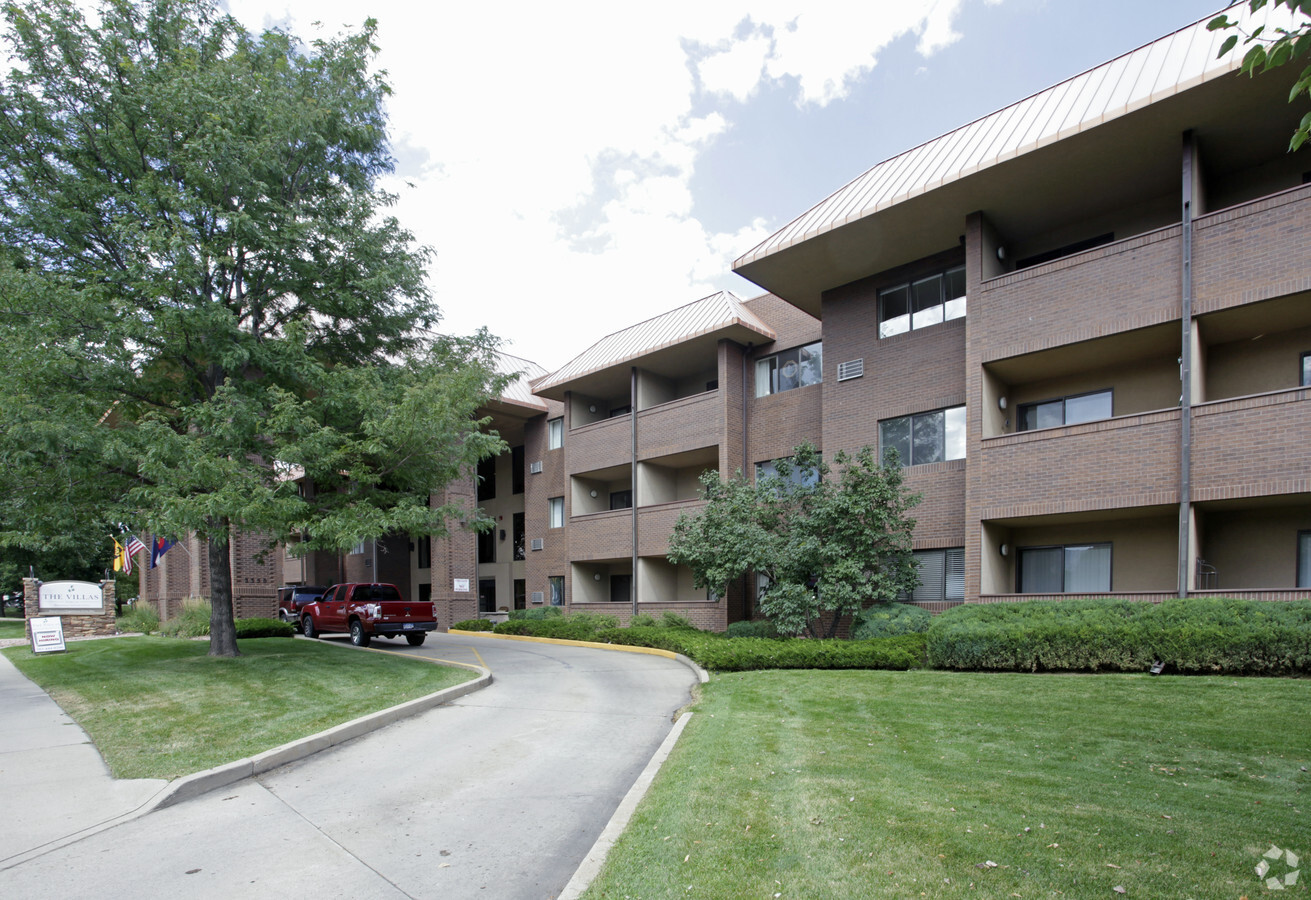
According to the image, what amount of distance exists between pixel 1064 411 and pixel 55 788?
1740 cm

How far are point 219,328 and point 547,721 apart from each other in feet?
28.6

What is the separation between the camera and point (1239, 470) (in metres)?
12.5

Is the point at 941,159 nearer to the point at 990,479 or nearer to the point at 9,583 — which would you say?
the point at 990,479

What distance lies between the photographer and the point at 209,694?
11.2 m

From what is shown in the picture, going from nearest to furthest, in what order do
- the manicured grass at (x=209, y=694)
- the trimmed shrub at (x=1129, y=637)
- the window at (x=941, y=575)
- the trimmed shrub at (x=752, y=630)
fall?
the manicured grass at (x=209, y=694) → the trimmed shrub at (x=1129, y=637) → the window at (x=941, y=575) → the trimmed shrub at (x=752, y=630)

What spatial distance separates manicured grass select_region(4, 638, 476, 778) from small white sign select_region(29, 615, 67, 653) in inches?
35.5

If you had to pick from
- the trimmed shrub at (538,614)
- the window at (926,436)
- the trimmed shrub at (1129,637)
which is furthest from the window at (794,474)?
the trimmed shrub at (538,614)

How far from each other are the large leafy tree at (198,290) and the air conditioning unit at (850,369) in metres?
9.38

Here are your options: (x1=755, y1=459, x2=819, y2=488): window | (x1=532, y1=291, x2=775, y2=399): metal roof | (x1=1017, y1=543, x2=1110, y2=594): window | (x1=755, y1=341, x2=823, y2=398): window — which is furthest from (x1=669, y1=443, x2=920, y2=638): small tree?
(x1=532, y1=291, x2=775, y2=399): metal roof

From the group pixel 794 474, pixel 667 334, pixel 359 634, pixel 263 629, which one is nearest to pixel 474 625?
pixel 359 634

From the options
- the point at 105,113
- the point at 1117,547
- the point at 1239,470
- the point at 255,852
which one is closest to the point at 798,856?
the point at 255,852

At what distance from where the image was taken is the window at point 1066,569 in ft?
50.2

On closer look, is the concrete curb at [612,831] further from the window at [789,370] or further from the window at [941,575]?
the window at [789,370]

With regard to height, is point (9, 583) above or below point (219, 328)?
below
